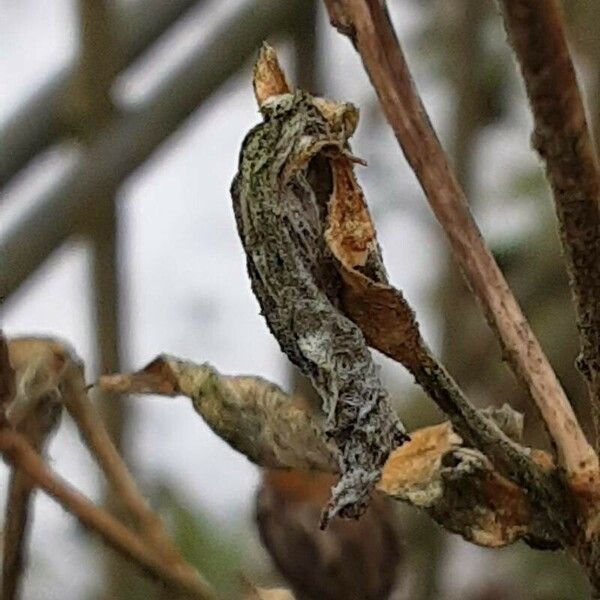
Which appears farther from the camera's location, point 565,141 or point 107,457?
point 107,457

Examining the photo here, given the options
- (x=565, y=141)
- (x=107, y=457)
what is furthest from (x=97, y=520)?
(x=565, y=141)

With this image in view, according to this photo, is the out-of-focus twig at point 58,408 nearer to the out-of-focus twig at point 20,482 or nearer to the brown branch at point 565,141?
the out-of-focus twig at point 20,482

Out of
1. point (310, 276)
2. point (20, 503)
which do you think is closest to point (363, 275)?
point (310, 276)

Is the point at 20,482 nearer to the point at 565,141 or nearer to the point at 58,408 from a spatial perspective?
the point at 58,408

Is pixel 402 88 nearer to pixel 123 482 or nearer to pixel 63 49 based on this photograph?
pixel 123 482
